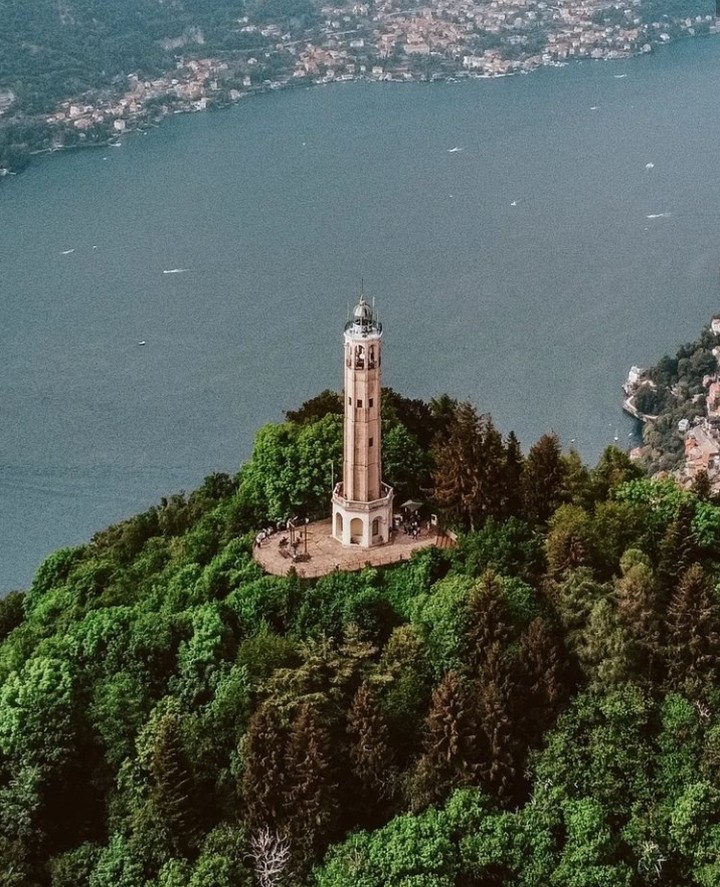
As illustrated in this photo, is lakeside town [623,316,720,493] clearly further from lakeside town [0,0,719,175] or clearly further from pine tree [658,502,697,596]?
lakeside town [0,0,719,175]

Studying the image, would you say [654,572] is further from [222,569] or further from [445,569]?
[222,569]

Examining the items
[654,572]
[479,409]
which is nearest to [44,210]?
[479,409]

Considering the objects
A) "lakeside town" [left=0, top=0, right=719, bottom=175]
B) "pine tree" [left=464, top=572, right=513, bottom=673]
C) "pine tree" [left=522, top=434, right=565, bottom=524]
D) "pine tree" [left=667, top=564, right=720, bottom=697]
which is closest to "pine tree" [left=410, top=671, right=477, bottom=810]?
"pine tree" [left=464, top=572, right=513, bottom=673]

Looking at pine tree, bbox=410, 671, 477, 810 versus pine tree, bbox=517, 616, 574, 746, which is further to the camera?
pine tree, bbox=517, 616, 574, 746

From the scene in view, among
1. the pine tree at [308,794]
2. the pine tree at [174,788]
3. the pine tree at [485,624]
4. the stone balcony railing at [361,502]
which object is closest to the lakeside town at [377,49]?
the stone balcony railing at [361,502]

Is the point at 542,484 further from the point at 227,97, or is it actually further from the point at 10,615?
the point at 227,97

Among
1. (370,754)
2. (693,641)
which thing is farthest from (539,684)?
(370,754)
